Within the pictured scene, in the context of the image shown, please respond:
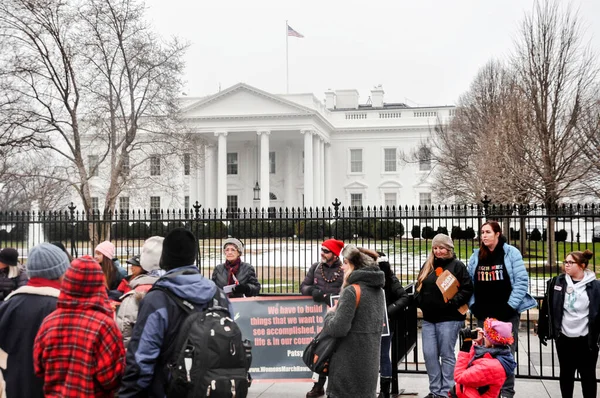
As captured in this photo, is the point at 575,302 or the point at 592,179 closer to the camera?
the point at 575,302

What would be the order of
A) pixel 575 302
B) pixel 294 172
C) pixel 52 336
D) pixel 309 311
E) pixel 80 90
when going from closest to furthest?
pixel 52 336 → pixel 575 302 → pixel 309 311 → pixel 80 90 → pixel 294 172

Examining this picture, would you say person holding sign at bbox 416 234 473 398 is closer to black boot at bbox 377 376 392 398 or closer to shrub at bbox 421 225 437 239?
black boot at bbox 377 376 392 398

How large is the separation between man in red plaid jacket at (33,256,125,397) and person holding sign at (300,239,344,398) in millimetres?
3525

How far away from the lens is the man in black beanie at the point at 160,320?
11.7 ft

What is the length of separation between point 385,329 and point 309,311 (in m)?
1.06

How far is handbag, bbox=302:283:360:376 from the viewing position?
4.76 metres

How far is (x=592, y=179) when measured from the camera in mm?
21125

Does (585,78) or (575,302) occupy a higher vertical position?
(585,78)

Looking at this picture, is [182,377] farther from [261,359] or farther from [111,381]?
[261,359]

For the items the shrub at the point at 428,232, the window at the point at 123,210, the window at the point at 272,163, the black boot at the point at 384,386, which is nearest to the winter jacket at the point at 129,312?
the black boot at the point at 384,386

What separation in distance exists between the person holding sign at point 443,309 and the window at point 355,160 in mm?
52710

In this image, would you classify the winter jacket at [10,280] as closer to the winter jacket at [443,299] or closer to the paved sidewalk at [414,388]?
→ the paved sidewalk at [414,388]

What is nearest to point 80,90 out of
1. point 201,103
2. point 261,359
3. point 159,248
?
point 261,359

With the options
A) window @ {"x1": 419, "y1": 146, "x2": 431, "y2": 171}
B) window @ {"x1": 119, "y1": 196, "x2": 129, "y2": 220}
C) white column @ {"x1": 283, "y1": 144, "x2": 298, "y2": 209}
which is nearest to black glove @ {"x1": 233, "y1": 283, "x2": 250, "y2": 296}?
window @ {"x1": 119, "y1": 196, "x2": 129, "y2": 220}
